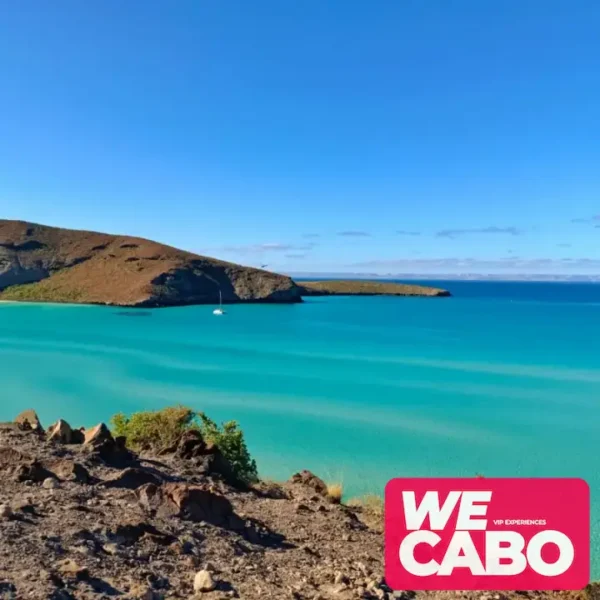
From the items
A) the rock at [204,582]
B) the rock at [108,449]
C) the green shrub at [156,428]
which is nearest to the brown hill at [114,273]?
the green shrub at [156,428]

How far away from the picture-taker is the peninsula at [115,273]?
97.9 m

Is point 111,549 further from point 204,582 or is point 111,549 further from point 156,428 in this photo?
point 156,428

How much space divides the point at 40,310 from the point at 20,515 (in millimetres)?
83046

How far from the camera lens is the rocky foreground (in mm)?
5020

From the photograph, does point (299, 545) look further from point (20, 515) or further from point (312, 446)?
point (312, 446)

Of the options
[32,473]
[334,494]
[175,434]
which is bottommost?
[334,494]

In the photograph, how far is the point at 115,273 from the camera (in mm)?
106188

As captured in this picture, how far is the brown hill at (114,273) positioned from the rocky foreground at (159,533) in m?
85.8

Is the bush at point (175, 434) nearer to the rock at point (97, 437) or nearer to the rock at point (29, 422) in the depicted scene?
the rock at point (97, 437)

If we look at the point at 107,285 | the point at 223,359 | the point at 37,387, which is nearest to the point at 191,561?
the point at 37,387

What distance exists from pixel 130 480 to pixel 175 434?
3.80 metres

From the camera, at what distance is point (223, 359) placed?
3869 cm

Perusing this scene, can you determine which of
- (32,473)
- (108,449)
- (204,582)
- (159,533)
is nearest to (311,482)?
(108,449)

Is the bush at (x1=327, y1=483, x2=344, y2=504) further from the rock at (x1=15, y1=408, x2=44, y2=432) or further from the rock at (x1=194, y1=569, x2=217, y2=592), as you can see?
the rock at (x1=15, y1=408, x2=44, y2=432)
